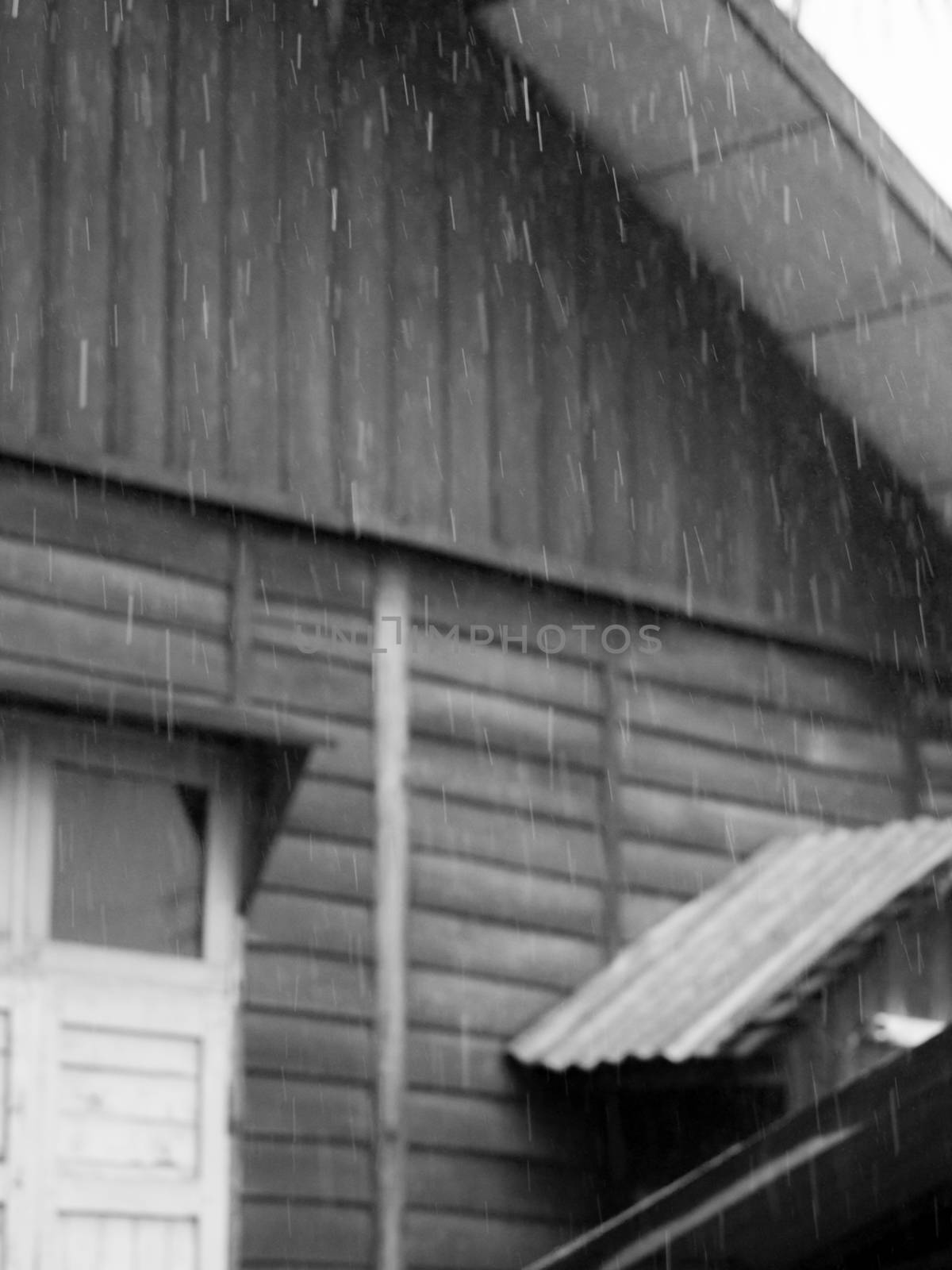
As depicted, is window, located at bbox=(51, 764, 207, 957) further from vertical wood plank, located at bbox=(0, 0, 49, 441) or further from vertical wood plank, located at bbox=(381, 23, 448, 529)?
vertical wood plank, located at bbox=(381, 23, 448, 529)

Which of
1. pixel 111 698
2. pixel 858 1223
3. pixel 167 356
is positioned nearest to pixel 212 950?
pixel 111 698

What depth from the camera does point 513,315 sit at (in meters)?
10.2

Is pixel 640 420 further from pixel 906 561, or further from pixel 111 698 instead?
pixel 111 698

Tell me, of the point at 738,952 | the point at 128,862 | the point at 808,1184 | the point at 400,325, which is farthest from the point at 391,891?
the point at 808,1184

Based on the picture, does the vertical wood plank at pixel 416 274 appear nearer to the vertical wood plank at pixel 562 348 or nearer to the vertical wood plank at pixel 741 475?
the vertical wood plank at pixel 562 348

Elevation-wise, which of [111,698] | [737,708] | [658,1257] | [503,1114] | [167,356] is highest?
[167,356]

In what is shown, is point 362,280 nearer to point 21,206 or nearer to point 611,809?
point 21,206

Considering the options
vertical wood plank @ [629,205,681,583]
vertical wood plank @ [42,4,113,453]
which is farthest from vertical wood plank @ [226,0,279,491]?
vertical wood plank @ [629,205,681,583]

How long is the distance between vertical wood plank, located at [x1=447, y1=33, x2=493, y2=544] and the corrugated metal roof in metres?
1.92

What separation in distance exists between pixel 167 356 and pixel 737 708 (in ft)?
10.7

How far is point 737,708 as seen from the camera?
1064 centimetres

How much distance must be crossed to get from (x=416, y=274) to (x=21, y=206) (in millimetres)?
1883

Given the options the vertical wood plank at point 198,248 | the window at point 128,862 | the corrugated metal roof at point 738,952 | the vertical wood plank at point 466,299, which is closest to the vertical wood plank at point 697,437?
the vertical wood plank at point 466,299

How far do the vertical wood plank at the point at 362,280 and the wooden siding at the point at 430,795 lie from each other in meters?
0.34
